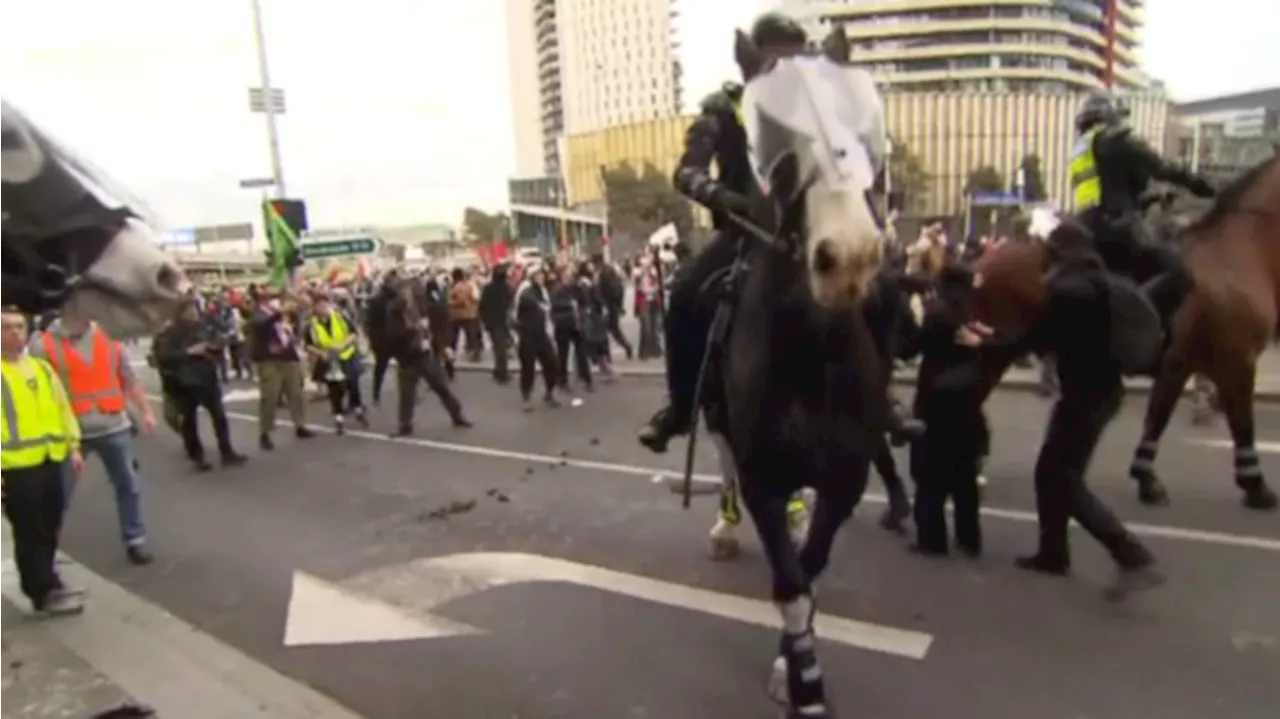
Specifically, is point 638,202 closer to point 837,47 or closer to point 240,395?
point 240,395

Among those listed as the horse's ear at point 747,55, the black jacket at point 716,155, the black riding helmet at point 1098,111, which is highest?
the horse's ear at point 747,55

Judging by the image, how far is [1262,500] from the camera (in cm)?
675

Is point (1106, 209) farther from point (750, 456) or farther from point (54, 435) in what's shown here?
point (54, 435)

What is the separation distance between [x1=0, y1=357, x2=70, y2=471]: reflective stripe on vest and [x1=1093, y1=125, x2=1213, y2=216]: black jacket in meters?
6.66

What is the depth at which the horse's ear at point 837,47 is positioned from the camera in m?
3.87

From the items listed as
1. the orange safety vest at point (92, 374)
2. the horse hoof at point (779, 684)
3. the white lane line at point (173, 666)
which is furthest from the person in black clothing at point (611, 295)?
the horse hoof at point (779, 684)

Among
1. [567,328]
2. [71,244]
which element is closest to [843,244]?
[71,244]

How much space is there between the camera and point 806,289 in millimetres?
3783

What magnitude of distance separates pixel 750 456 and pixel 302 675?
2.55 m

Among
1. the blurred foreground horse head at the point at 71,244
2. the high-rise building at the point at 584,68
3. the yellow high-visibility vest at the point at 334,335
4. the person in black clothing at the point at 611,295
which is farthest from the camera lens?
the high-rise building at the point at 584,68

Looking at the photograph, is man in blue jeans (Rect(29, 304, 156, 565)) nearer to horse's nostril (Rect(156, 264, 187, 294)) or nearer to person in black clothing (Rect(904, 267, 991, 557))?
horse's nostril (Rect(156, 264, 187, 294))

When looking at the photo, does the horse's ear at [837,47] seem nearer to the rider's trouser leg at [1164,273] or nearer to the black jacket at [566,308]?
the rider's trouser leg at [1164,273]

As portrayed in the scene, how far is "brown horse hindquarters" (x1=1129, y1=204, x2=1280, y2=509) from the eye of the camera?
665 centimetres

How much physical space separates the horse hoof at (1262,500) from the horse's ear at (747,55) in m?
4.94
